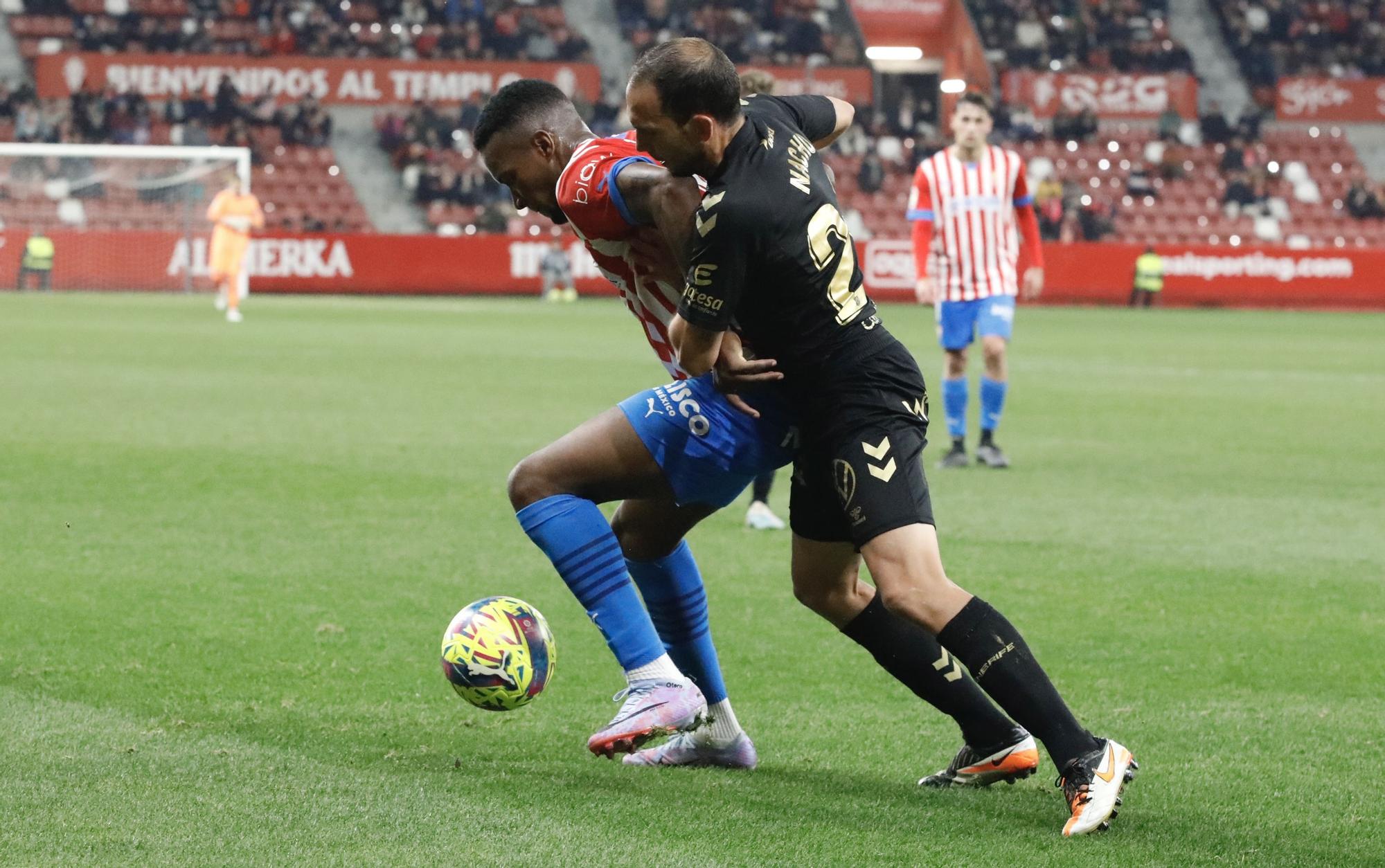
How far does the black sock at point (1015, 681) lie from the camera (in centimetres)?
387

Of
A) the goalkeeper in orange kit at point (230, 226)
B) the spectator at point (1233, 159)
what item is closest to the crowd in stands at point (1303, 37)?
the spectator at point (1233, 159)

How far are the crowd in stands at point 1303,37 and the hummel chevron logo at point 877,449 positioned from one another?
4215 centimetres

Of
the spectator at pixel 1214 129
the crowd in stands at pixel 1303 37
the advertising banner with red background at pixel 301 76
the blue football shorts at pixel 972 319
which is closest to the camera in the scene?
the blue football shorts at pixel 972 319

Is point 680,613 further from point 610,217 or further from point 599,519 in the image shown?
point 610,217

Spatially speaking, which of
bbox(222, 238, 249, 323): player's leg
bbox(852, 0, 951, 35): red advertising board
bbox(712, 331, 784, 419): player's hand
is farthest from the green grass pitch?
bbox(852, 0, 951, 35): red advertising board

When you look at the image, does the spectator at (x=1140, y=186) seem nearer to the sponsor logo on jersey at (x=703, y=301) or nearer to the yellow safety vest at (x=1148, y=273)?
the yellow safety vest at (x=1148, y=273)

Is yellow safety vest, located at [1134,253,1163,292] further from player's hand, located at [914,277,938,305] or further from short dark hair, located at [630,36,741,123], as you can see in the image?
short dark hair, located at [630,36,741,123]

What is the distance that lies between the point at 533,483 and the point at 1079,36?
137 ft

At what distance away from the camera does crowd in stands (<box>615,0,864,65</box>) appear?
42.5 m

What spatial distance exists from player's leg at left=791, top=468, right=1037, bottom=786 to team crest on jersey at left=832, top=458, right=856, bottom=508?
6.9 inches

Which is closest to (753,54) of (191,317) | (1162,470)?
(191,317)

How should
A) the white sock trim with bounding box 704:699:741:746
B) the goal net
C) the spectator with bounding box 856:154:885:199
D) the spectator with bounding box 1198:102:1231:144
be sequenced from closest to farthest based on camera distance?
the white sock trim with bounding box 704:699:741:746 → the goal net → the spectator with bounding box 856:154:885:199 → the spectator with bounding box 1198:102:1231:144

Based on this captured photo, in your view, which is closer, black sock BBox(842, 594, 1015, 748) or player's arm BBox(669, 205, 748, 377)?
player's arm BBox(669, 205, 748, 377)

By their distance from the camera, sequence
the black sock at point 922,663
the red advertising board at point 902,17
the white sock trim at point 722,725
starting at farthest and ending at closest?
the red advertising board at point 902,17 < the white sock trim at point 722,725 < the black sock at point 922,663
